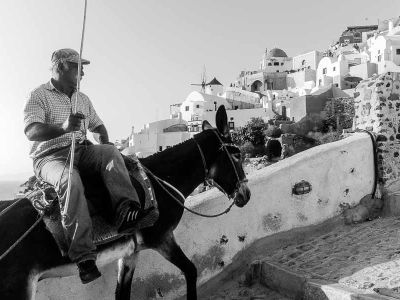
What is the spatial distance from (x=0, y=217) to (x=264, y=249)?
3590 millimetres

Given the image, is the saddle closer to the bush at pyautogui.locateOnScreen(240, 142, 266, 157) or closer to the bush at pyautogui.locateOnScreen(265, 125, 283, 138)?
the bush at pyautogui.locateOnScreen(240, 142, 266, 157)

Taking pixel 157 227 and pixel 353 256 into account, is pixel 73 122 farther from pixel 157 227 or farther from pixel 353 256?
pixel 353 256

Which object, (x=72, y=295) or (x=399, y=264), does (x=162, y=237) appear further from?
(x=399, y=264)

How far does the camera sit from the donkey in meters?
2.85

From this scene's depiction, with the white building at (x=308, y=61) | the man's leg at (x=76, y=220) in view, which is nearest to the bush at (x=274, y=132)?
the white building at (x=308, y=61)

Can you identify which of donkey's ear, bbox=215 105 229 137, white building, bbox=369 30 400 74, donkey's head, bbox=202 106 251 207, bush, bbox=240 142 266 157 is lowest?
bush, bbox=240 142 266 157

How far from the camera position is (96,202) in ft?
10.6

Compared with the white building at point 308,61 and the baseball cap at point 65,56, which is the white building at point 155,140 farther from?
the baseball cap at point 65,56

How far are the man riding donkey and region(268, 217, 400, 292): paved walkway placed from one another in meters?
2.24

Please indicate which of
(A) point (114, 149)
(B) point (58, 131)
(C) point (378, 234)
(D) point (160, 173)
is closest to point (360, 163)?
(C) point (378, 234)

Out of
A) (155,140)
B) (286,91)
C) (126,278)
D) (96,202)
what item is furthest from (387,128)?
(286,91)

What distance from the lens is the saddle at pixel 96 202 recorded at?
117 inches

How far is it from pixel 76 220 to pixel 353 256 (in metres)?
3.39

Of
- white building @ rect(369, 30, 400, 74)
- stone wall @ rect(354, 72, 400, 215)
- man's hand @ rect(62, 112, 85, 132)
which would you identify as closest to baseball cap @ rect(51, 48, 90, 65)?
man's hand @ rect(62, 112, 85, 132)
